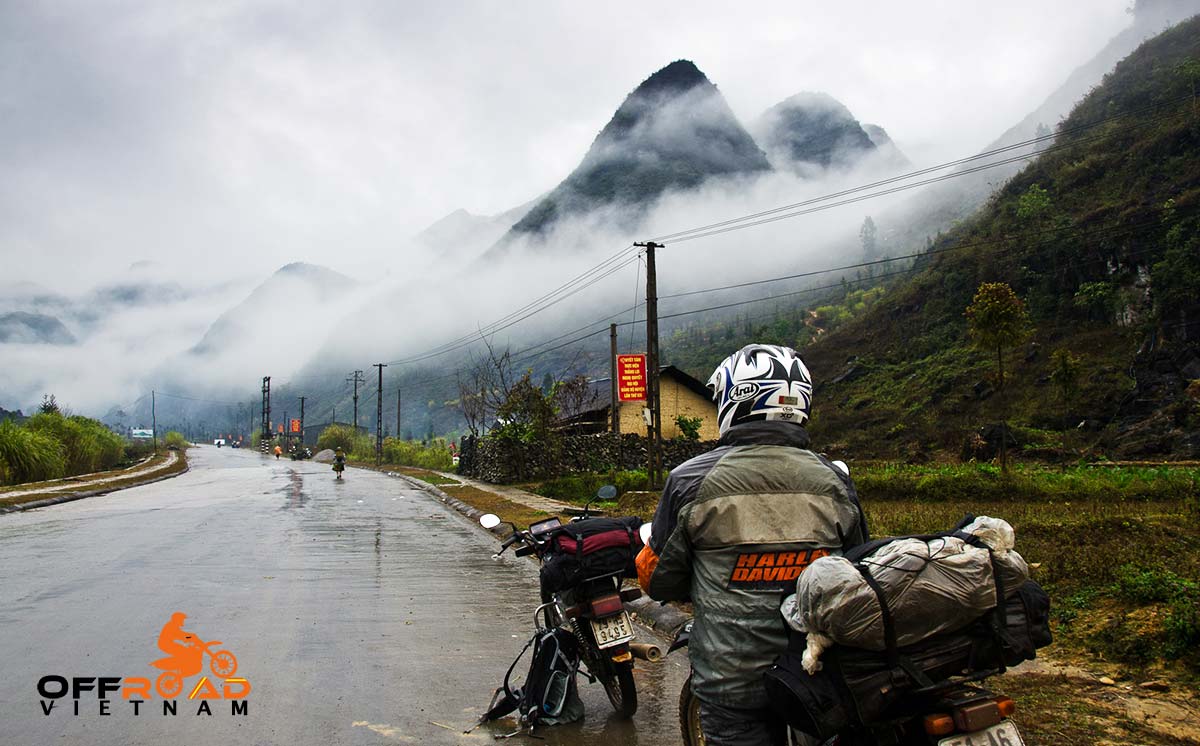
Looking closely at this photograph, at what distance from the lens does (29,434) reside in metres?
31.6

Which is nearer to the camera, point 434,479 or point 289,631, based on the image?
point 289,631

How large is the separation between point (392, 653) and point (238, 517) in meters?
12.6

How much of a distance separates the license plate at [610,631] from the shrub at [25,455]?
3199 centimetres

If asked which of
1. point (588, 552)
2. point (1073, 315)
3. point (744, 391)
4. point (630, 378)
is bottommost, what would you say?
point (588, 552)

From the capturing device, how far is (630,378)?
111 ft

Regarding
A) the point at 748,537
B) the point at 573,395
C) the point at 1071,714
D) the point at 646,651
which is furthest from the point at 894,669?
the point at 573,395

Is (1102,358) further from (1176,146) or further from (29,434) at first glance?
(29,434)

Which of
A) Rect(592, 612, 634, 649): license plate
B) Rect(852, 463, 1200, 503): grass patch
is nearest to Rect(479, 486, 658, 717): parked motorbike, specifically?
Rect(592, 612, 634, 649): license plate

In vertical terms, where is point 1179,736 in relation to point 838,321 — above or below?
below

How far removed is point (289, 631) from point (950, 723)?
19.5 feet

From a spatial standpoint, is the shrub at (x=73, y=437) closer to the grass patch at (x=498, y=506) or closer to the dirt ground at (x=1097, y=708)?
the grass patch at (x=498, y=506)

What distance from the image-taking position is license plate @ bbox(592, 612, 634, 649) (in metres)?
4.76

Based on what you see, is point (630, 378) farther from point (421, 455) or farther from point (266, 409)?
point (266, 409)

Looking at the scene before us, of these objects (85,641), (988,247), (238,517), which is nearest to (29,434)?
(238,517)
